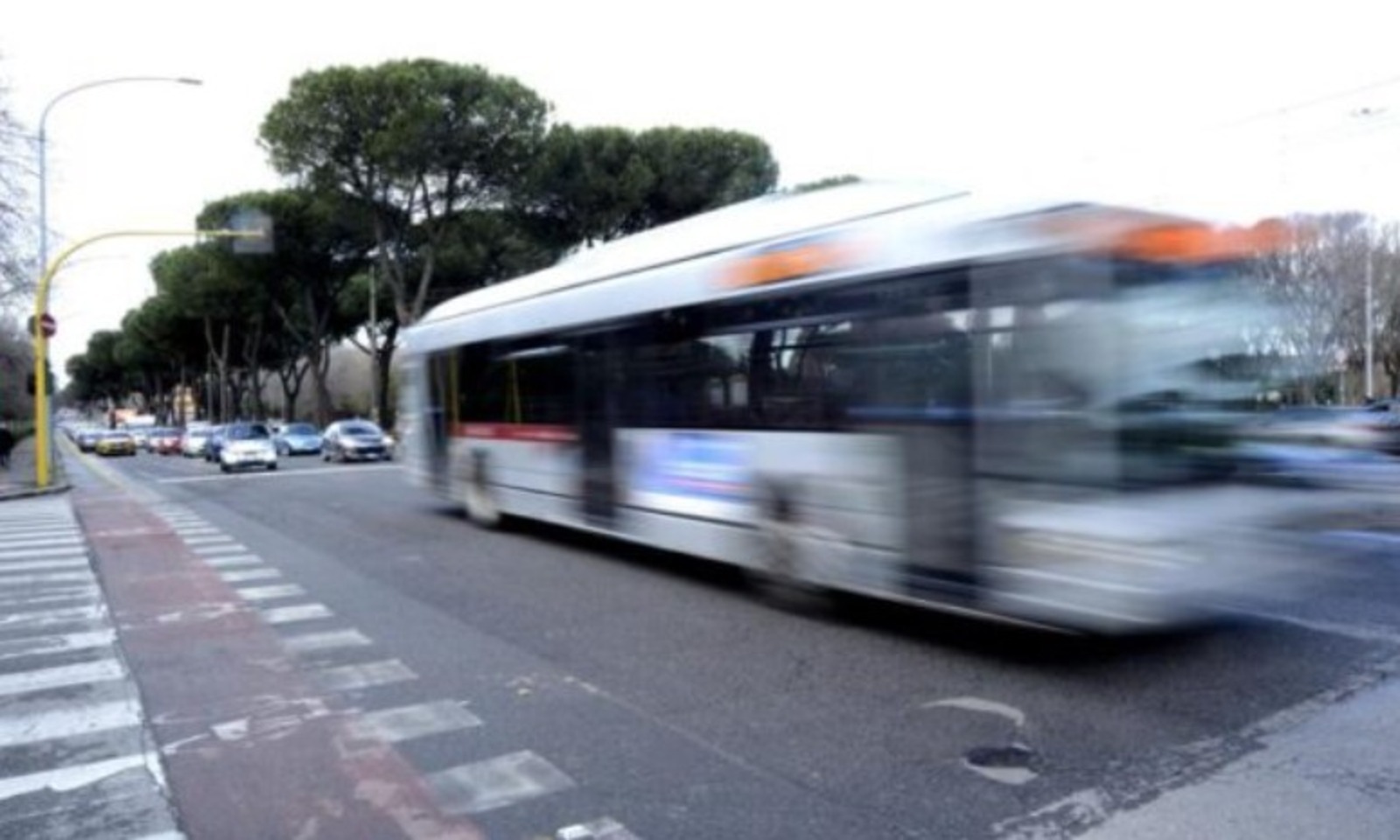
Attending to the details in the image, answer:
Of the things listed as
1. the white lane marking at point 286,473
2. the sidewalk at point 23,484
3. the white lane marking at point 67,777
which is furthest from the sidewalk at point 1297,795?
the white lane marking at point 286,473

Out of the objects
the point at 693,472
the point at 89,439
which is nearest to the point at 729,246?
the point at 693,472

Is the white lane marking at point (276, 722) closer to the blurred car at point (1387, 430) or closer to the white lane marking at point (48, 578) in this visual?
the white lane marking at point (48, 578)

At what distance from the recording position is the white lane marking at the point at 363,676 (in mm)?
6723

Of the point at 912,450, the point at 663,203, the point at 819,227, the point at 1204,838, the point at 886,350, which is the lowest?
the point at 1204,838

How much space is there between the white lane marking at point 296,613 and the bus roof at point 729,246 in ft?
12.2

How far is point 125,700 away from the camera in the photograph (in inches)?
258

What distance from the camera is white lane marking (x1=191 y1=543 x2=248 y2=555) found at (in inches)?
512

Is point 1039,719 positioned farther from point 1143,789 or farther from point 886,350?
point 886,350

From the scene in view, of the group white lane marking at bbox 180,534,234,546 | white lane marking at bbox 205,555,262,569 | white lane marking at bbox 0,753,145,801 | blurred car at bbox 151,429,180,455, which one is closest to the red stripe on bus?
white lane marking at bbox 205,555,262,569

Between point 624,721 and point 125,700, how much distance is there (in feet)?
9.99

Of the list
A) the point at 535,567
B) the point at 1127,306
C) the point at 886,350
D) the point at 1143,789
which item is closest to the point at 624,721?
the point at 1143,789

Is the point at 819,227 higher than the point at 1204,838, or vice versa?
the point at 819,227

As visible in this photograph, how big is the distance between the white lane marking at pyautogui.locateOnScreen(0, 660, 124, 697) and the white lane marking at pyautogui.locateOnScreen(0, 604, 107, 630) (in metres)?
1.78

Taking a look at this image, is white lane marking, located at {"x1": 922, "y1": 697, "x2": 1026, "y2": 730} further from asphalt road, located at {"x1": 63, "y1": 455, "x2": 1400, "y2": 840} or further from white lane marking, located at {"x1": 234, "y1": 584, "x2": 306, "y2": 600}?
white lane marking, located at {"x1": 234, "y1": 584, "x2": 306, "y2": 600}
